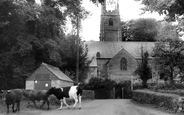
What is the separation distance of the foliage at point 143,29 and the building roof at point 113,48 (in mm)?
16073

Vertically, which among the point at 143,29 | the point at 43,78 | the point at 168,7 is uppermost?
the point at 143,29

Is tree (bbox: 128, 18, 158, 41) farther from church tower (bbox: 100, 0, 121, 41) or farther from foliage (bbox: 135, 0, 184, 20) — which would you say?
foliage (bbox: 135, 0, 184, 20)

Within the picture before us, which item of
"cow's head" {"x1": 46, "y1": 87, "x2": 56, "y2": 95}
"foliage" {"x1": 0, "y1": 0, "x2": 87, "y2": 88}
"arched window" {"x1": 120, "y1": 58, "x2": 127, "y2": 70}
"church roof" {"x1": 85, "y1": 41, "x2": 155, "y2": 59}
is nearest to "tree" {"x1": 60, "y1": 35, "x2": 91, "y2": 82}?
"foliage" {"x1": 0, "y1": 0, "x2": 87, "y2": 88}

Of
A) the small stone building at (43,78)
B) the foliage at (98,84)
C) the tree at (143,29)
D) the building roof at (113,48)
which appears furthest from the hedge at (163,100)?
the tree at (143,29)

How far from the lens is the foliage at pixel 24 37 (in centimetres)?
2634

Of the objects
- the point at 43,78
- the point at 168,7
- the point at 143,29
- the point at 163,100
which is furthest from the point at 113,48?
the point at 168,7

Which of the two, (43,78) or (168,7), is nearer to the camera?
(168,7)

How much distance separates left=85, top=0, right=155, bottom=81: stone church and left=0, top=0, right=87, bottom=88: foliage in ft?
84.3

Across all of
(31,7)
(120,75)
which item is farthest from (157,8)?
(120,75)

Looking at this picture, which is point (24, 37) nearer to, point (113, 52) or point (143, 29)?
point (113, 52)

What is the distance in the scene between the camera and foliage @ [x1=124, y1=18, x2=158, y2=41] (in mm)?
87375

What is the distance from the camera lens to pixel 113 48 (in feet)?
231

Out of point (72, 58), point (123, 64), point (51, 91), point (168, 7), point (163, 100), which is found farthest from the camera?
point (123, 64)

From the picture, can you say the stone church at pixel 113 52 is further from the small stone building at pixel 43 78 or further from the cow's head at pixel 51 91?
the cow's head at pixel 51 91
